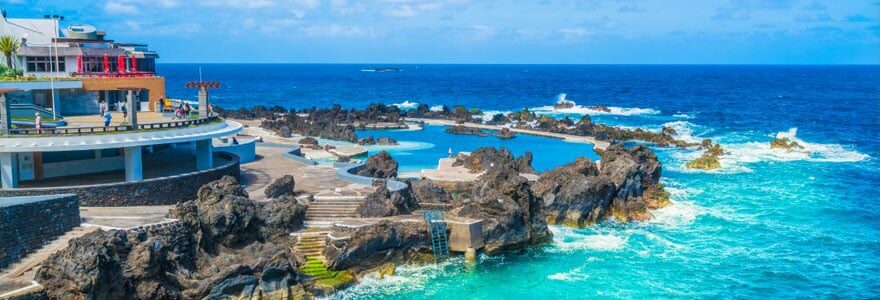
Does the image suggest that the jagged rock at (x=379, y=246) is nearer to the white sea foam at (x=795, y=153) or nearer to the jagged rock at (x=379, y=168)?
the jagged rock at (x=379, y=168)

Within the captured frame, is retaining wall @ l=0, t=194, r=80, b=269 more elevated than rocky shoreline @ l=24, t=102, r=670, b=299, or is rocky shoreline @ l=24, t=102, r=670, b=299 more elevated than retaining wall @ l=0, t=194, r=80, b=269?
retaining wall @ l=0, t=194, r=80, b=269

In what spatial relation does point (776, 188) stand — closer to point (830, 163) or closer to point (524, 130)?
point (830, 163)

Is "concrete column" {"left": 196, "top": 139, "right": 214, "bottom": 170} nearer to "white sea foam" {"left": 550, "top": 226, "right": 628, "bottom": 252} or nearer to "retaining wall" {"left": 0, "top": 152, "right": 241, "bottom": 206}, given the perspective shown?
"retaining wall" {"left": 0, "top": 152, "right": 241, "bottom": 206}

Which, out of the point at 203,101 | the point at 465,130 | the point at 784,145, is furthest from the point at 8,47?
the point at 784,145

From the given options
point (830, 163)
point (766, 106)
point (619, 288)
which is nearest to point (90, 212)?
point (619, 288)

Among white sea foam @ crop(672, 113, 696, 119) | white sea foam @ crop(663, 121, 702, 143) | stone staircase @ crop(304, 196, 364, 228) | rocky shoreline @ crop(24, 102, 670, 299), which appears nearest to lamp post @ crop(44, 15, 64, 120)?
rocky shoreline @ crop(24, 102, 670, 299)

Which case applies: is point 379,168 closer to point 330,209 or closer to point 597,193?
point 330,209

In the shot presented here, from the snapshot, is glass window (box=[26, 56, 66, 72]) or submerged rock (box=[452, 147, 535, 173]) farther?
submerged rock (box=[452, 147, 535, 173])
